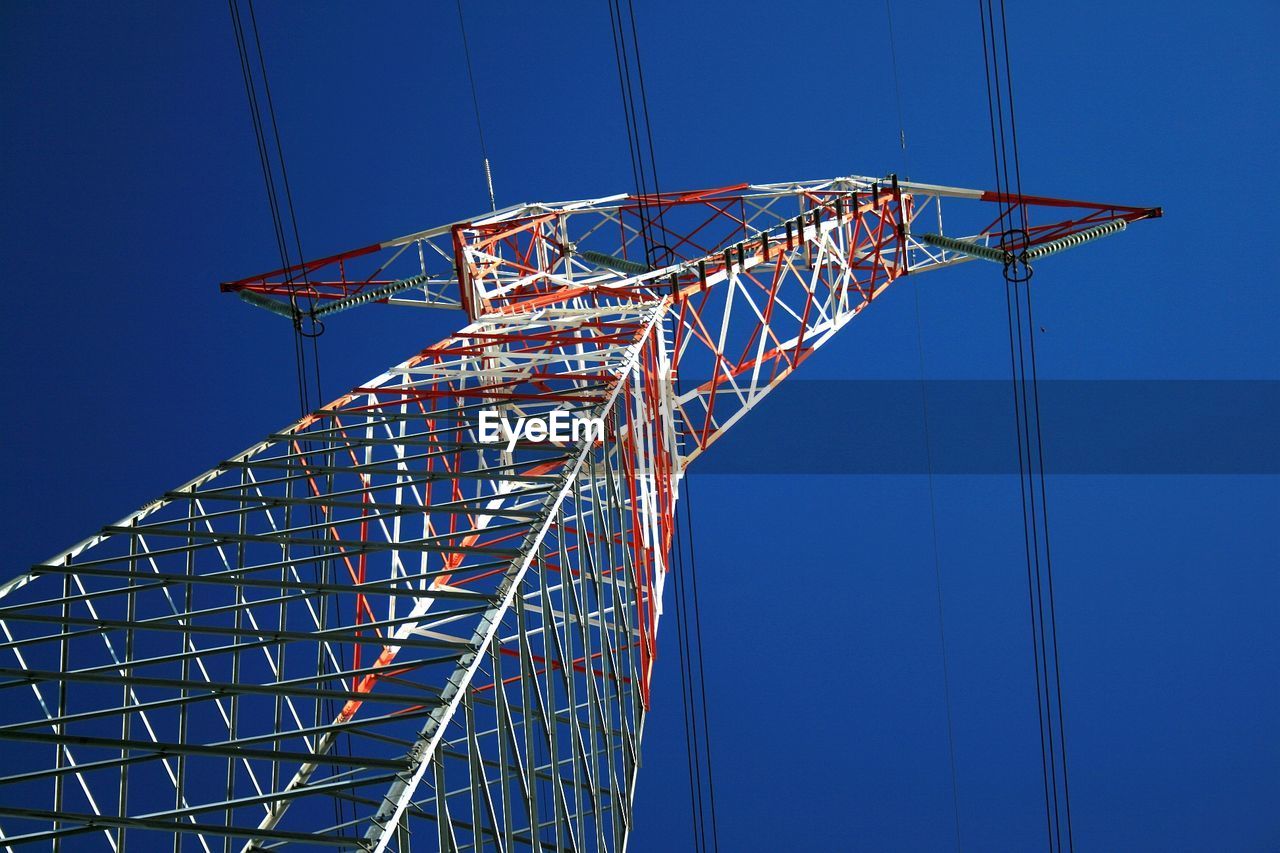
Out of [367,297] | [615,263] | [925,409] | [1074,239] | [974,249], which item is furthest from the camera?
[925,409]

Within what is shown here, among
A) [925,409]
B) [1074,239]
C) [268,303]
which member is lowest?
[925,409]

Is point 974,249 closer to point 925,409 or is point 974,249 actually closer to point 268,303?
point 268,303

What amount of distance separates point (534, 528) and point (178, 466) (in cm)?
2431

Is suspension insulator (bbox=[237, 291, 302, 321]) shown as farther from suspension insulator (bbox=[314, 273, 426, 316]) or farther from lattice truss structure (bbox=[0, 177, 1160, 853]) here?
suspension insulator (bbox=[314, 273, 426, 316])

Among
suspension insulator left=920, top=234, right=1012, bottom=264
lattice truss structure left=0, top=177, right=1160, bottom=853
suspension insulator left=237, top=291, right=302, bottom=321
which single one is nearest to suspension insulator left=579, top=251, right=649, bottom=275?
lattice truss structure left=0, top=177, right=1160, bottom=853

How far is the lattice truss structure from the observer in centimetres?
898

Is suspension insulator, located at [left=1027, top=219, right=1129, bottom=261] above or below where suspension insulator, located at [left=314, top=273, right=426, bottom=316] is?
below

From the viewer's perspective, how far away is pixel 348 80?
106 ft

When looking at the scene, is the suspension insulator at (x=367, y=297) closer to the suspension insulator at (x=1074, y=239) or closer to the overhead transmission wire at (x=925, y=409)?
the suspension insulator at (x=1074, y=239)

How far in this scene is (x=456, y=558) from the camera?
1802cm

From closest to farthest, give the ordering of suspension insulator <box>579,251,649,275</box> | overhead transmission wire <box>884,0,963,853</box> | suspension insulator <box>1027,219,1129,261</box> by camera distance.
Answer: suspension insulator <box>1027,219,1129,261</box>
suspension insulator <box>579,251,649,275</box>
overhead transmission wire <box>884,0,963,853</box>

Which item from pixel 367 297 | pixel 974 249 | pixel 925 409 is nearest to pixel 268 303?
pixel 367 297

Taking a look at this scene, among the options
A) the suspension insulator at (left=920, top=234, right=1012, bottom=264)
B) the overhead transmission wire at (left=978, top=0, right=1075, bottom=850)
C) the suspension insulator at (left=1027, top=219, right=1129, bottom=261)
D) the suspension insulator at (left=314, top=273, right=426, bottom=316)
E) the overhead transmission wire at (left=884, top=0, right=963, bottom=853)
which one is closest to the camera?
the suspension insulator at (left=1027, top=219, right=1129, bottom=261)

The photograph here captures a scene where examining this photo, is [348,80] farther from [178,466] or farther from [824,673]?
[824,673]
